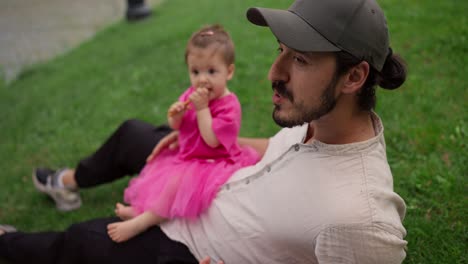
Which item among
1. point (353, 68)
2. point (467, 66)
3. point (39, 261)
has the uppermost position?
point (353, 68)

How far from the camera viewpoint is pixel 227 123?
2.25m

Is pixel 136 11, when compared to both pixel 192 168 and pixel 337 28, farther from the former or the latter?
pixel 337 28

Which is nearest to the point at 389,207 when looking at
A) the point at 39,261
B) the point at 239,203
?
the point at 239,203

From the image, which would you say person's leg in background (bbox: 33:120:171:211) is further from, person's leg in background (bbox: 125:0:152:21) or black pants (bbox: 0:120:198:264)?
person's leg in background (bbox: 125:0:152:21)

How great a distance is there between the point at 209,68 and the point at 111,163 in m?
0.91

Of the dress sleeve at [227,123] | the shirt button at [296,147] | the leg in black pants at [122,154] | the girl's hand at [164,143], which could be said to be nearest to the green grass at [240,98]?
the leg in black pants at [122,154]

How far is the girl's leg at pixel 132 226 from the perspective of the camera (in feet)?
6.95

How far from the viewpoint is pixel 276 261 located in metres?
1.82

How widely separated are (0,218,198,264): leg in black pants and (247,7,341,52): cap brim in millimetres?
1018

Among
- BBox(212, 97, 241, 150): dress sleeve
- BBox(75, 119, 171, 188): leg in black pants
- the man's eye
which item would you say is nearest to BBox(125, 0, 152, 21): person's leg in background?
BBox(75, 119, 171, 188): leg in black pants

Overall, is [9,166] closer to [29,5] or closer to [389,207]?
[389,207]

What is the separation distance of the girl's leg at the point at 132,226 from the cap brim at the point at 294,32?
1044 mm

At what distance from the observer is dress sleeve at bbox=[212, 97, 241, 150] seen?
2244mm

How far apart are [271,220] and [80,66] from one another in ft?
14.2
